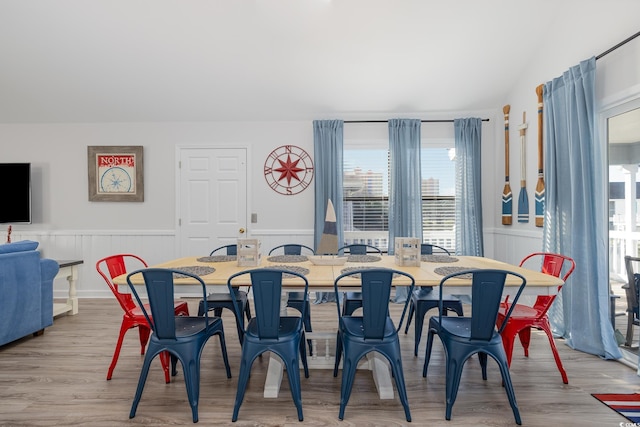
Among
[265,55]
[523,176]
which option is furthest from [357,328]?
[265,55]

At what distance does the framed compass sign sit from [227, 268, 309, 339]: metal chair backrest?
276cm

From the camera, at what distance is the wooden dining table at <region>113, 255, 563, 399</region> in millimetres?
2012

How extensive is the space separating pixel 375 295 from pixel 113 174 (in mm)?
4284

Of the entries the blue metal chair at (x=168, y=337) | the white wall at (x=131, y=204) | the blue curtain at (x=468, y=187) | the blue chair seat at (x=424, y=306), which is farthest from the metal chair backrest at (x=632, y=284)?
the blue metal chair at (x=168, y=337)

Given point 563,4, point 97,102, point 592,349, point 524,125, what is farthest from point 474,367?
point 97,102

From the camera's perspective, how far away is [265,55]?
3.76 meters

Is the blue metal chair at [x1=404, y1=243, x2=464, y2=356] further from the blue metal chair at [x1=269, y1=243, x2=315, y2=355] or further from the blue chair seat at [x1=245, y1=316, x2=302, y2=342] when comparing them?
the blue chair seat at [x1=245, y1=316, x2=302, y2=342]

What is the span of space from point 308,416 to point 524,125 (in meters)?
3.69

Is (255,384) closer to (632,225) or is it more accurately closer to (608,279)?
(608,279)

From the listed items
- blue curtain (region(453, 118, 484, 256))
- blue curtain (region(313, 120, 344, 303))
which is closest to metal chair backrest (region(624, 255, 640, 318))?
blue curtain (region(453, 118, 484, 256))

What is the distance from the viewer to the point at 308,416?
1.94m

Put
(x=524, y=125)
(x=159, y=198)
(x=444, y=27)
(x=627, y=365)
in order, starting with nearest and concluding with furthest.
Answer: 1. (x=627, y=365)
2. (x=444, y=27)
3. (x=524, y=125)
4. (x=159, y=198)

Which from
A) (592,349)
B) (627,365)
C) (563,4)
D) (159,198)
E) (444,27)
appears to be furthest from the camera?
(159,198)

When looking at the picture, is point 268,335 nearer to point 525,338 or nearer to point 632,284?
point 525,338
